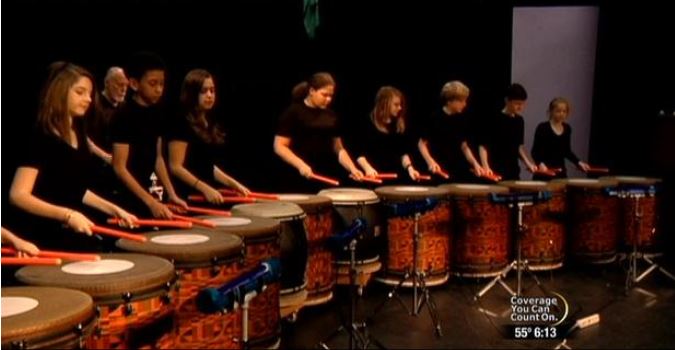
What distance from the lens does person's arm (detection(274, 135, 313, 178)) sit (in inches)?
187

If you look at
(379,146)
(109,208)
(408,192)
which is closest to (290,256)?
(109,208)

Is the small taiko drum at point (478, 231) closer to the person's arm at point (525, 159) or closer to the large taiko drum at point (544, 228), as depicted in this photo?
the large taiko drum at point (544, 228)

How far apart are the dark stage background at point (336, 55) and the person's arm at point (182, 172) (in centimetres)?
73

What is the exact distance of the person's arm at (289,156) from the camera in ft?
15.6

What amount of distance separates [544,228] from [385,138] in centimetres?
154

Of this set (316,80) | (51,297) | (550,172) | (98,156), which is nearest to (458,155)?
(550,172)

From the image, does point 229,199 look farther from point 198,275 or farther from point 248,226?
point 198,275

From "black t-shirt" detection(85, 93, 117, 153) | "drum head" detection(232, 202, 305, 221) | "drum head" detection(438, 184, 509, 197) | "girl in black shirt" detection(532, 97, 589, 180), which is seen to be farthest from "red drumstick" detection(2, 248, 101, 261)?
"girl in black shirt" detection(532, 97, 589, 180)

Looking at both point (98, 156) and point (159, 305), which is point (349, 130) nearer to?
point (98, 156)

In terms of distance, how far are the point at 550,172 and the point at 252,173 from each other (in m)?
2.54

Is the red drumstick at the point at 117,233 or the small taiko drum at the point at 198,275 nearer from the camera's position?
the red drumstick at the point at 117,233

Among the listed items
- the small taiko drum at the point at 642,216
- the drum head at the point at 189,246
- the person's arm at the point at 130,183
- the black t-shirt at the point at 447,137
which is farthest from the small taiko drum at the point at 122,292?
the small taiko drum at the point at 642,216

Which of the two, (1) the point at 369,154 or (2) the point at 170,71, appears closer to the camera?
(2) the point at 170,71

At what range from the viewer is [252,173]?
573cm
